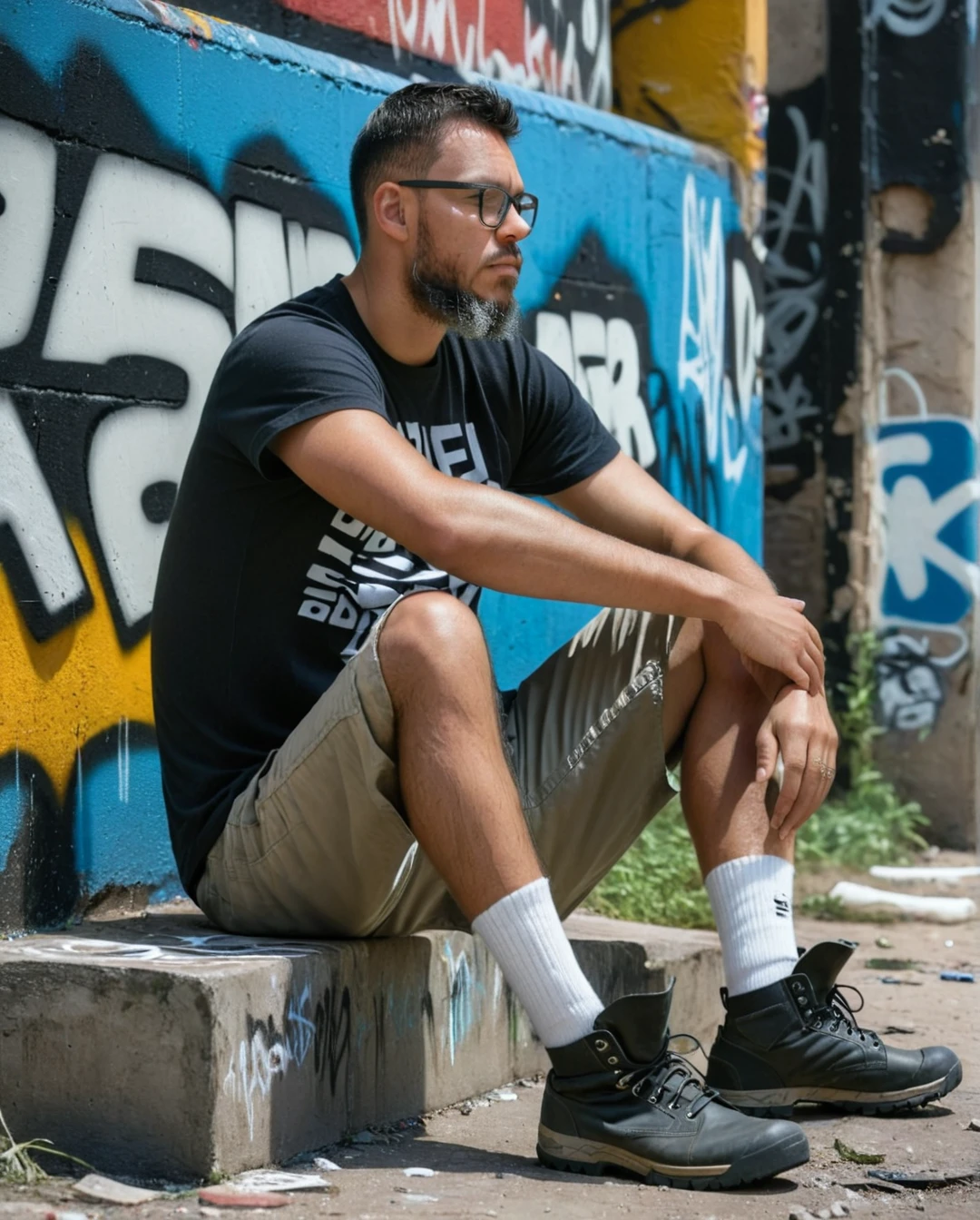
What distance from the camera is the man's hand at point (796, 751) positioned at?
2.94 m

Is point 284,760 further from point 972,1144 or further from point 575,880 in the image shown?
point 972,1144

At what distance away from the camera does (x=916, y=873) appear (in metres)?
5.89

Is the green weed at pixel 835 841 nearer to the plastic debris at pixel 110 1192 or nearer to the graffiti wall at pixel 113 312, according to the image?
the graffiti wall at pixel 113 312

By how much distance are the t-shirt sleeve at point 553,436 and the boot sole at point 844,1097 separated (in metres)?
1.23

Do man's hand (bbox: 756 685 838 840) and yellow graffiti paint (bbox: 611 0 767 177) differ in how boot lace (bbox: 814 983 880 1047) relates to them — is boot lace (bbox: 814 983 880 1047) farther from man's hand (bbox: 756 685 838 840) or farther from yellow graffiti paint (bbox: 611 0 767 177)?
yellow graffiti paint (bbox: 611 0 767 177)

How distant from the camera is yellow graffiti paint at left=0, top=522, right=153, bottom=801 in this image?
316 cm

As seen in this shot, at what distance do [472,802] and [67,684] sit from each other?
3.43ft

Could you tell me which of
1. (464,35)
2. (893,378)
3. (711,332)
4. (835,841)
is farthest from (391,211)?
(893,378)

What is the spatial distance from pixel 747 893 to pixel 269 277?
179 cm

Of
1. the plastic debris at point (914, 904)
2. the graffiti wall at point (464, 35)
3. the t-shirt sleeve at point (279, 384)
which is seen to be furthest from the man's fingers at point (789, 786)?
the plastic debris at point (914, 904)

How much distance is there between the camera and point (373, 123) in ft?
10.6

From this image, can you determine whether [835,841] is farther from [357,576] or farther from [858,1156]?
[357,576]

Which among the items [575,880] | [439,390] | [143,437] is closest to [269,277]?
[143,437]

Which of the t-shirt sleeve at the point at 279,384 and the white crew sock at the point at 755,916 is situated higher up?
the t-shirt sleeve at the point at 279,384
